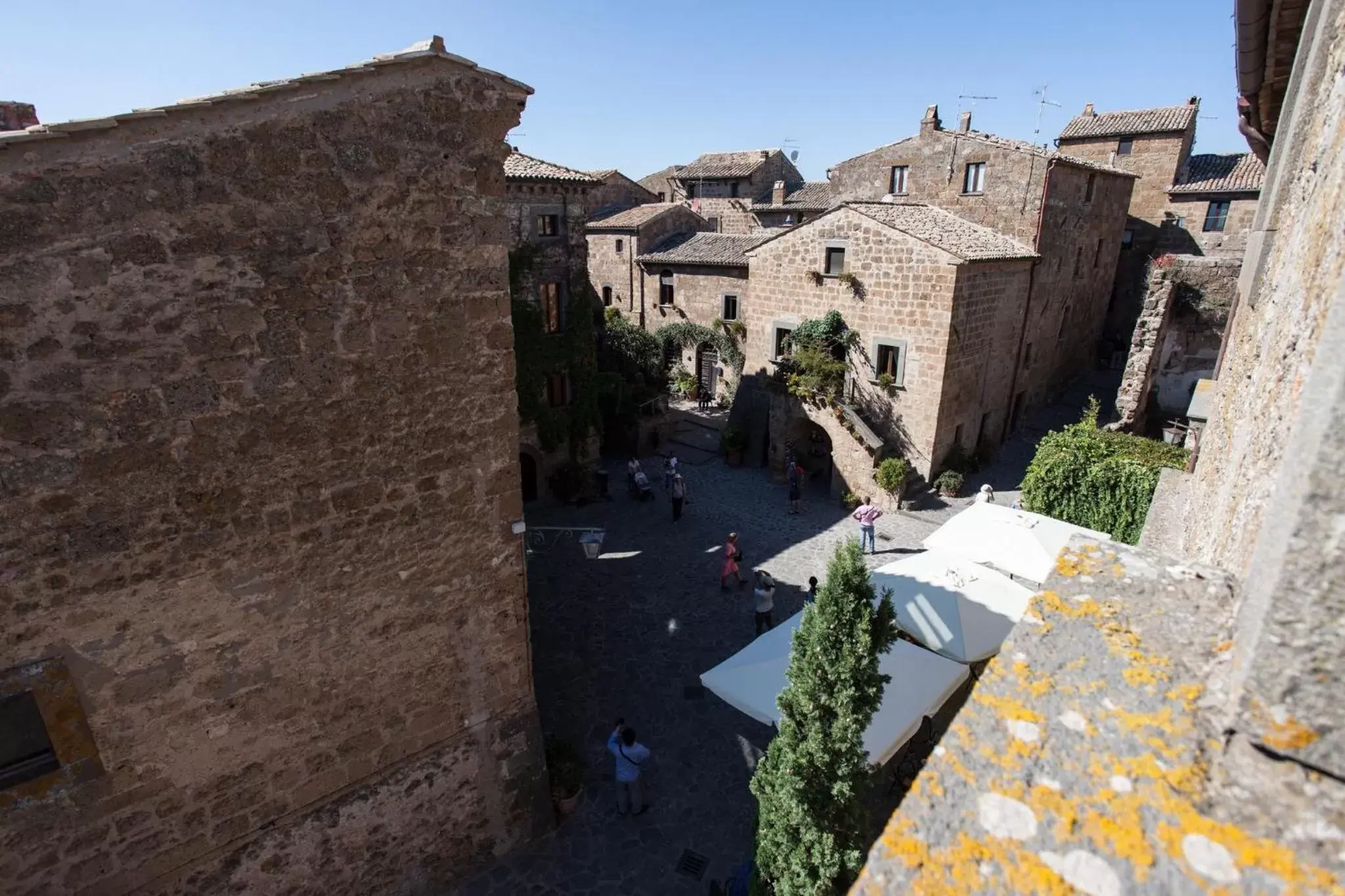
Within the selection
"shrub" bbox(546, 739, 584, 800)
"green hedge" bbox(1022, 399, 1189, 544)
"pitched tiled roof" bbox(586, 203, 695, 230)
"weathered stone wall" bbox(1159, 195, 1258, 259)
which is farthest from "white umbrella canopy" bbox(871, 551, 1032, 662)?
"weathered stone wall" bbox(1159, 195, 1258, 259)

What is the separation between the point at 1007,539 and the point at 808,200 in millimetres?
25247

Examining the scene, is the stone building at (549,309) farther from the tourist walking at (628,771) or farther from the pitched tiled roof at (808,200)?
the pitched tiled roof at (808,200)

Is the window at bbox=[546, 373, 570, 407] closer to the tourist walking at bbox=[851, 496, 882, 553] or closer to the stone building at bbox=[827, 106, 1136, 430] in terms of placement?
the tourist walking at bbox=[851, 496, 882, 553]

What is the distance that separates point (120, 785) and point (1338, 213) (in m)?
8.45

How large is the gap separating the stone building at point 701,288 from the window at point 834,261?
6.41 meters

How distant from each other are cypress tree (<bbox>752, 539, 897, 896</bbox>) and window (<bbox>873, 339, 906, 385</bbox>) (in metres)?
13.9

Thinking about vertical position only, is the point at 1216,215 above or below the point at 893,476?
above

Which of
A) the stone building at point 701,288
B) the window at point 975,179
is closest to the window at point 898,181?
the window at point 975,179

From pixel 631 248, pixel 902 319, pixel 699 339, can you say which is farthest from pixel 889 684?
pixel 631 248

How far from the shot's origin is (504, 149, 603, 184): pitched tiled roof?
17.5m

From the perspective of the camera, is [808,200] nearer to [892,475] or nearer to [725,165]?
[725,165]

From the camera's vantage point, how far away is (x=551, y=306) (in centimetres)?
1911

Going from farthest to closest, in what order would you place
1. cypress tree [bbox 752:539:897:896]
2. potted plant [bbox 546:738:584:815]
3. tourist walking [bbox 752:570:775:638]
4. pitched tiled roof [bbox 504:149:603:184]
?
pitched tiled roof [bbox 504:149:603:184], tourist walking [bbox 752:570:775:638], potted plant [bbox 546:738:584:815], cypress tree [bbox 752:539:897:896]

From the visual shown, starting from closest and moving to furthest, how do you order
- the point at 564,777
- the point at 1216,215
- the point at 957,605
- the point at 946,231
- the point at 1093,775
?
1. the point at 1093,775
2. the point at 564,777
3. the point at 957,605
4. the point at 946,231
5. the point at 1216,215
